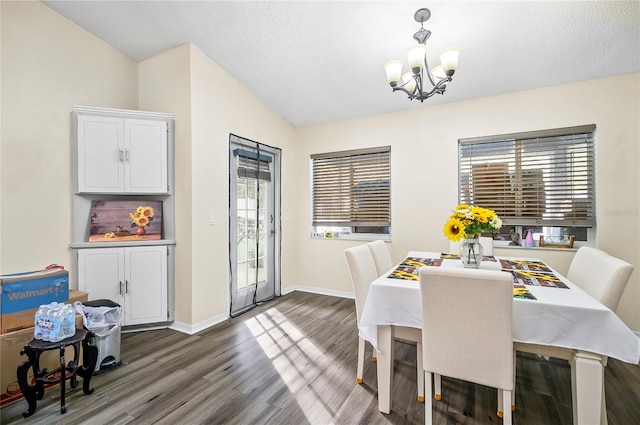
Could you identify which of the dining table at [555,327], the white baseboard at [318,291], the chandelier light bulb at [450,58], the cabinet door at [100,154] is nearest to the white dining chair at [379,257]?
the dining table at [555,327]

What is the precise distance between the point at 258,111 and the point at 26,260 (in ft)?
9.18

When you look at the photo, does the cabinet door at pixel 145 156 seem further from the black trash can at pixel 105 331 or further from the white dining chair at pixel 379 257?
the white dining chair at pixel 379 257

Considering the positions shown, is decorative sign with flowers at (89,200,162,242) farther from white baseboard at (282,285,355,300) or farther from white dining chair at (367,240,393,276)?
white dining chair at (367,240,393,276)

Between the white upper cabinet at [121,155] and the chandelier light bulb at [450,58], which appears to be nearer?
the chandelier light bulb at [450,58]

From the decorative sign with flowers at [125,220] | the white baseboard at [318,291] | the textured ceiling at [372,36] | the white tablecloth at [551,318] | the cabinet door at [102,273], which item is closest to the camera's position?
the white tablecloth at [551,318]

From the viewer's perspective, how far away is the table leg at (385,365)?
1.70 m

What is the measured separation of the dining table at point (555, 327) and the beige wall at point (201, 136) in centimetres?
180

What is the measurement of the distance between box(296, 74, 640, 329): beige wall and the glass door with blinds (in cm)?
52

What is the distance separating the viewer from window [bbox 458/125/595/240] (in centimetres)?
294

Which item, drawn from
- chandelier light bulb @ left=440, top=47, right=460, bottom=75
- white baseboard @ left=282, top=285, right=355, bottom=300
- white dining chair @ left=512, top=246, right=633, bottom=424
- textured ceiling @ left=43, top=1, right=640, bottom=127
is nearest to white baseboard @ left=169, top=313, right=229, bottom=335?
white baseboard @ left=282, top=285, right=355, bottom=300

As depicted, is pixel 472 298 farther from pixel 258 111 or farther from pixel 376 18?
pixel 258 111

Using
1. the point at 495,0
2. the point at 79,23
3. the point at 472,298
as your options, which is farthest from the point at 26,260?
the point at 495,0

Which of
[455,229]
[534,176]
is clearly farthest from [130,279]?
[534,176]

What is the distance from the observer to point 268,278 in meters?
4.07
